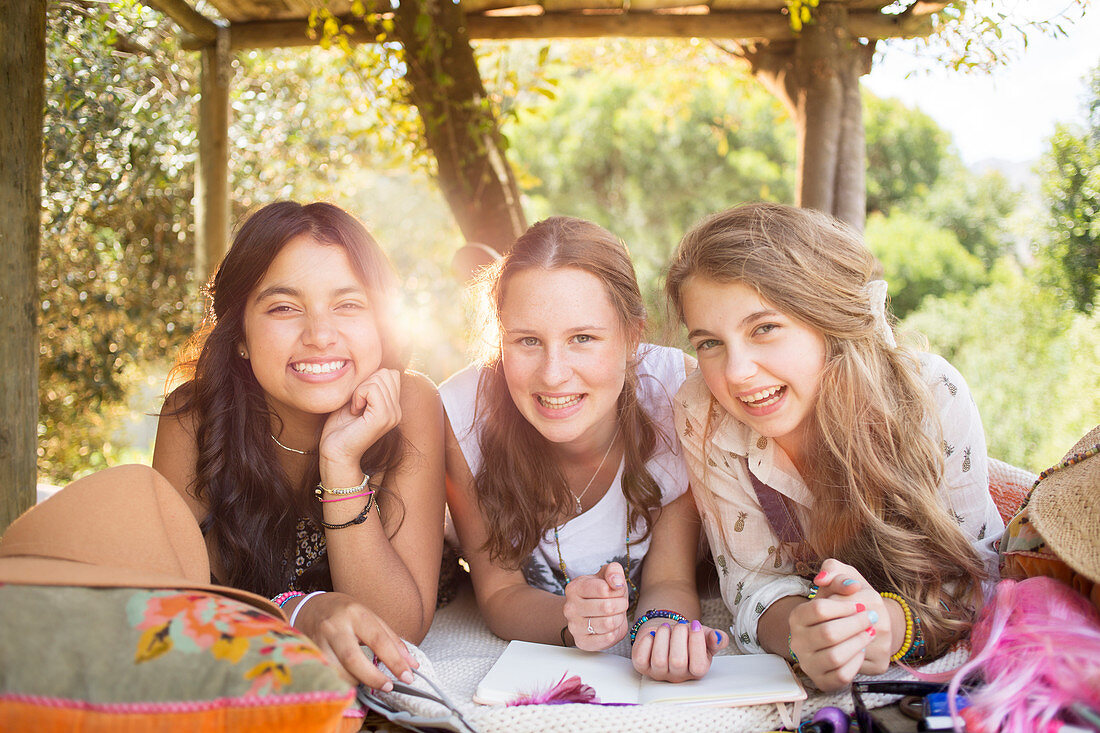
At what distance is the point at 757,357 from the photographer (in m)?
1.97

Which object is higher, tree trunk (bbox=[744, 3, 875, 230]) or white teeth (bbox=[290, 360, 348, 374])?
tree trunk (bbox=[744, 3, 875, 230])

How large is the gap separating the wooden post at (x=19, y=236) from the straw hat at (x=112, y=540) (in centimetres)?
122

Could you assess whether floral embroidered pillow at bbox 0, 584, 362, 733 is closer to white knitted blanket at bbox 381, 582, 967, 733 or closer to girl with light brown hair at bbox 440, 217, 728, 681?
white knitted blanket at bbox 381, 582, 967, 733

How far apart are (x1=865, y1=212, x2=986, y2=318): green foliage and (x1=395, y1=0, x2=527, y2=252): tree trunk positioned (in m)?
8.12

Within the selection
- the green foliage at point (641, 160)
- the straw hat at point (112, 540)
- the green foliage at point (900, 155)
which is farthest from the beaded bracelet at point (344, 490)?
the green foliage at point (900, 155)

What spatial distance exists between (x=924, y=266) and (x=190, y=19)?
947 cm

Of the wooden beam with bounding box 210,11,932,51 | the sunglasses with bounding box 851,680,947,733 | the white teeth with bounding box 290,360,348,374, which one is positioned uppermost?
the wooden beam with bounding box 210,11,932,51

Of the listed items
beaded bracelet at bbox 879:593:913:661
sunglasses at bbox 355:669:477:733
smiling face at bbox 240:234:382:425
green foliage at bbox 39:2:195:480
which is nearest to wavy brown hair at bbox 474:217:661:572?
smiling face at bbox 240:234:382:425

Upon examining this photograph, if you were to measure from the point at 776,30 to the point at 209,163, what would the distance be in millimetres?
2993

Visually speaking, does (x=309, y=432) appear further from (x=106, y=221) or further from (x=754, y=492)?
(x=106, y=221)

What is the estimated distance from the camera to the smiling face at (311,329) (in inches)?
87.4

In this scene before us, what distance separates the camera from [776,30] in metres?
3.79

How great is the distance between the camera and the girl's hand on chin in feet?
7.14

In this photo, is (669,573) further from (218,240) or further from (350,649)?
(218,240)
